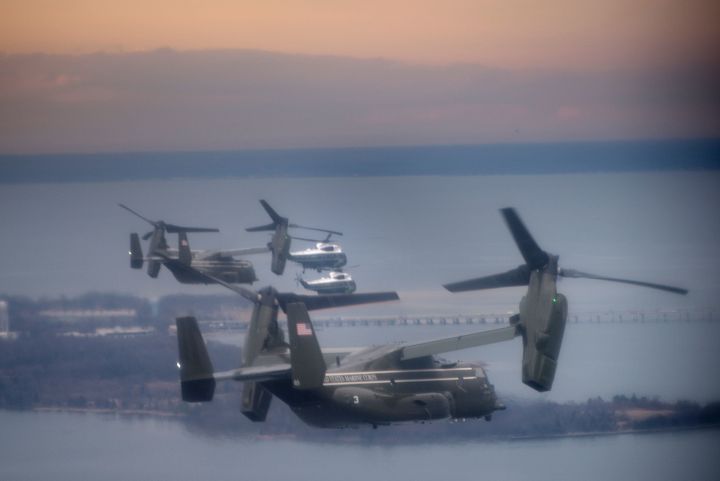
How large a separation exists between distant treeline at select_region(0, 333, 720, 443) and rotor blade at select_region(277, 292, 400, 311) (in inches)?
260

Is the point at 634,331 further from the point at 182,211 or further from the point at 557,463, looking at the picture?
the point at 182,211

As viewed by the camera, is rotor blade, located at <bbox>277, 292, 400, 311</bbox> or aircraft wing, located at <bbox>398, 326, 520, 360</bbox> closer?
aircraft wing, located at <bbox>398, 326, 520, 360</bbox>

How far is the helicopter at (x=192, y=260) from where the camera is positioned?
44.8 metres

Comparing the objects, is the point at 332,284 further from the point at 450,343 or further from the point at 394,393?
the point at 394,393

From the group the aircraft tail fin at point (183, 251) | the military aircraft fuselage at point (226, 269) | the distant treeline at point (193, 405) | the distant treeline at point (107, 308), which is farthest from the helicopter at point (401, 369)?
the distant treeline at point (107, 308)

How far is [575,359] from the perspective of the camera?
4812cm

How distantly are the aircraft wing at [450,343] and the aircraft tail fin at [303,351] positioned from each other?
228 centimetres

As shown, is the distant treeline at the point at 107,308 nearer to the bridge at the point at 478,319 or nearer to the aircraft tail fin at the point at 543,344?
the bridge at the point at 478,319

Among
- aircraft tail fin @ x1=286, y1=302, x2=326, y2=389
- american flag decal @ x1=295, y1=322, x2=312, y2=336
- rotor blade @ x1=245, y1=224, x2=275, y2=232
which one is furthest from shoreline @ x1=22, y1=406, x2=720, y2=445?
american flag decal @ x1=295, y1=322, x2=312, y2=336

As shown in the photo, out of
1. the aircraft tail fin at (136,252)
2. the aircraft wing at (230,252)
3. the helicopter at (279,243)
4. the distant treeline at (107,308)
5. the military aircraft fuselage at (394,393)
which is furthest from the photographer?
the distant treeline at (107,308)

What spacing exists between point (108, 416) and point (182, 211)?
16.3m

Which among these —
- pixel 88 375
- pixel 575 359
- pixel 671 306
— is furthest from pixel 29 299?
pixel 671 306

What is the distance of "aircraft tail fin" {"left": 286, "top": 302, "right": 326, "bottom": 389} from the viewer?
28953 millimetres

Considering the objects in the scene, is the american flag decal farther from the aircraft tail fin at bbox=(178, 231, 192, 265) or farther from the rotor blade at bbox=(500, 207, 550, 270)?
the aircraft tail fin at bbox=(178, 231, 192, 265)
